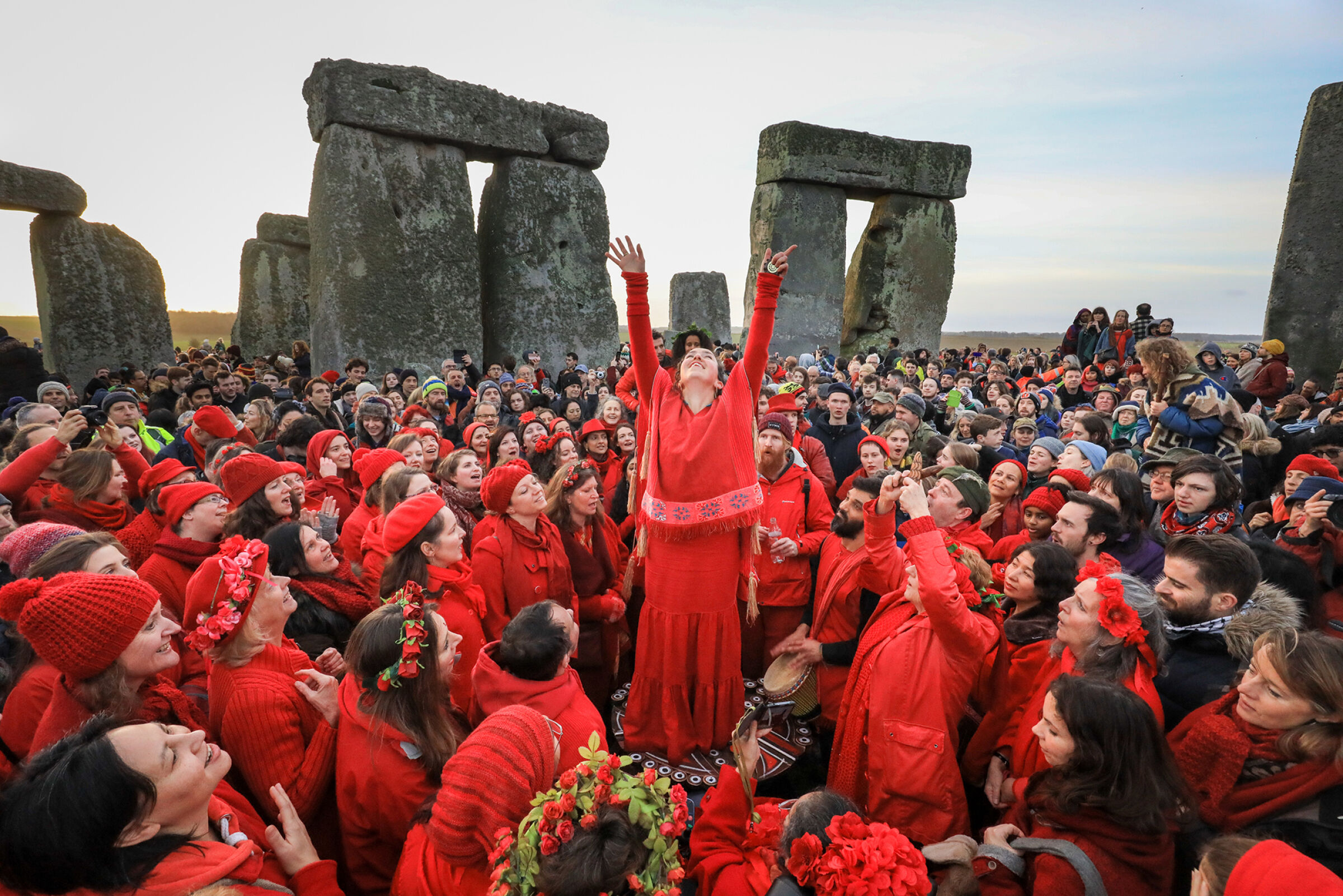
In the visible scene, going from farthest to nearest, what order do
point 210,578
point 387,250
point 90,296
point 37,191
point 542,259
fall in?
point 90,296
point 542,259
point 37,191
point 387,250
point 210,578

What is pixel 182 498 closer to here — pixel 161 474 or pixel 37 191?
pixel 161 474

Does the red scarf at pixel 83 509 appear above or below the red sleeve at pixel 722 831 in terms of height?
above

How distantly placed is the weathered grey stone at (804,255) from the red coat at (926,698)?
32.5 feet

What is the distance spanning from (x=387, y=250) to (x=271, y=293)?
301 inches

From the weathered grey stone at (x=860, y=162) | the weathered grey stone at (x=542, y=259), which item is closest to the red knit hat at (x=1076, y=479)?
the weathered grey stone at (x=542, y=259)

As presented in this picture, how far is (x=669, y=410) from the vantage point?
2943mm

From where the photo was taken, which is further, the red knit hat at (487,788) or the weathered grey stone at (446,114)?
the weathered grey stone at (446,114)

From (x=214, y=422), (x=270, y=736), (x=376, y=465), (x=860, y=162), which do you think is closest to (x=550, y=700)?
(x=270, y=736)

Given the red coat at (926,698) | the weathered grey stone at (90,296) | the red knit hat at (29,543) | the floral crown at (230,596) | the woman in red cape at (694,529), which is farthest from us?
the weathered grey stone at (90,296)

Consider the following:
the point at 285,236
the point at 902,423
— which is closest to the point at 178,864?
the point at 902,423

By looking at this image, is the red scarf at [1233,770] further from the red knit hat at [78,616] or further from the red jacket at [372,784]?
the red knit hat at [78,616]

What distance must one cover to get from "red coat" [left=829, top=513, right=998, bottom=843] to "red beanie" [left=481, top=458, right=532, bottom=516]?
174cm

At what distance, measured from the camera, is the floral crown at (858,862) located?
4.76 feet

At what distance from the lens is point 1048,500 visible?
10.6 feet
